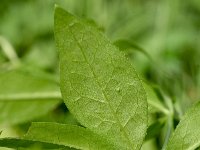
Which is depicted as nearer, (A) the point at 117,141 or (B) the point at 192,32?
(A) the point at 117,141

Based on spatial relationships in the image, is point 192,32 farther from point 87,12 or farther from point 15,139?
point 15,139

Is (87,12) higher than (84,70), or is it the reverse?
(84,70)

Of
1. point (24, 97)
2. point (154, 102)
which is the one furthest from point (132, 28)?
point (154, 102)

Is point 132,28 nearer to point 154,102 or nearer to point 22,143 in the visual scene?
point 154,102

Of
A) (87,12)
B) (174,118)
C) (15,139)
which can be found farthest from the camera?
(87,12)

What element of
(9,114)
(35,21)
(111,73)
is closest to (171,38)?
(35,21)

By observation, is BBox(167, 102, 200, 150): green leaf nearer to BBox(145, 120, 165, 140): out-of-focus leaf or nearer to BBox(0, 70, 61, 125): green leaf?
BBox(145, 120, 165, 140): out-of-focus leaf
